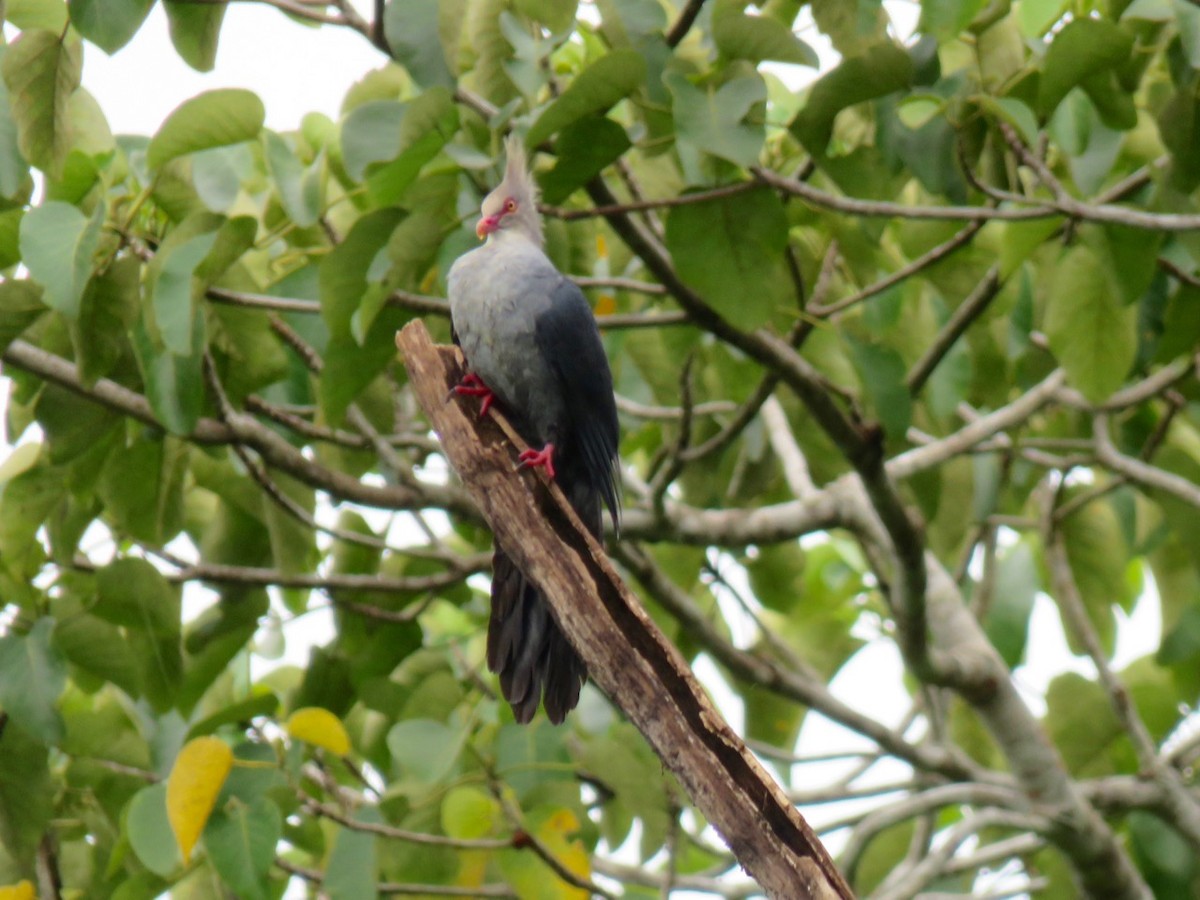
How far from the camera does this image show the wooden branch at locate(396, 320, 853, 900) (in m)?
2.46

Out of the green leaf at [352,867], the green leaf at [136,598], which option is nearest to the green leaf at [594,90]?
the green leaf at [136,598]

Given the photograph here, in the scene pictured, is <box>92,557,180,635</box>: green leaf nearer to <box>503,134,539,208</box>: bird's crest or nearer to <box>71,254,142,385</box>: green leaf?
<box>71,254,142,385</box>: green leaf

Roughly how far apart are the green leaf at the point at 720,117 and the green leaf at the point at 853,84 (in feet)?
0.62

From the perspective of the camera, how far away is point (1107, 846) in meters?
4.50

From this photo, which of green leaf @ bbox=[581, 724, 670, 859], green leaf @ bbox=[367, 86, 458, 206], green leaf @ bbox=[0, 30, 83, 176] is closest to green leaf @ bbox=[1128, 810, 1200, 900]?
green leaf @ bbox=[581, 724, 670, 859]

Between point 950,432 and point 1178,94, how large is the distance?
219cm

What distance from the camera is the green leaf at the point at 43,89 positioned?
10.5ft

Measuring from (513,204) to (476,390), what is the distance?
0.71m

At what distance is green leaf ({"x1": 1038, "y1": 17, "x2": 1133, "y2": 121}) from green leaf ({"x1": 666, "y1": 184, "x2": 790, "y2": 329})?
66 cm

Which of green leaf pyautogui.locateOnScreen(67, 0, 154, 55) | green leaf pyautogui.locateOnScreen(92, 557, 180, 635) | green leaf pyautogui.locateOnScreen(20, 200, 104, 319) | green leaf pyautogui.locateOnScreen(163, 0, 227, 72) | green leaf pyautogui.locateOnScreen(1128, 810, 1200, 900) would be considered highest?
green leaf pyautogui.locateOnScreen(163, 0, 227, 72)

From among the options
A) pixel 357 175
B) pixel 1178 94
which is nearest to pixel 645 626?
pixel 357 175

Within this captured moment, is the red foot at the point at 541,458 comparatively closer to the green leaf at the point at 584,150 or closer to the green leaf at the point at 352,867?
the green leaf at the point at 584,150

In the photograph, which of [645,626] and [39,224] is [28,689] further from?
[645,626]

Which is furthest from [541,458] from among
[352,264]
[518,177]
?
[518,177]
